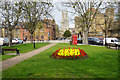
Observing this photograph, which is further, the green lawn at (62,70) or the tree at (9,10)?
the tree at (9,10)

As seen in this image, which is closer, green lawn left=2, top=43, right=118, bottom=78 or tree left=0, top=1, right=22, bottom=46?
green lawn left=2, top=43, right=118, bottom=78

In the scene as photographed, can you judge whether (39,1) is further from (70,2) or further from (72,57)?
(72,57)

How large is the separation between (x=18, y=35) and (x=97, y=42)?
4498 centimetres

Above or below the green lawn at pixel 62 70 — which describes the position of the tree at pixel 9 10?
above

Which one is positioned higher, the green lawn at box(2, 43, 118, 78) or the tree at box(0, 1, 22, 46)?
the tree at box(0, 1, 22, 46)

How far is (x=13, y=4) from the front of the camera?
2214cm

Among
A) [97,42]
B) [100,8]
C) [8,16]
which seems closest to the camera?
[8,16]

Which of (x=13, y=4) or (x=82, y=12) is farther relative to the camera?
(x=82, y=12)

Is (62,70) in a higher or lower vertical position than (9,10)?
lower


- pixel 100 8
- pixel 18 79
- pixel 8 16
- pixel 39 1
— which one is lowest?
pixel 18 79

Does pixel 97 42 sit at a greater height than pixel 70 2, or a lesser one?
lesser

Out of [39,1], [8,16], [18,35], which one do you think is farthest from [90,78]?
[18,35]

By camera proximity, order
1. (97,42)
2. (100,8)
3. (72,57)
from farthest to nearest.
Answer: (97,42), (100,8), (72,57)

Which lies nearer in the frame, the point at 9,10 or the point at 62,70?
the point at 62,70
